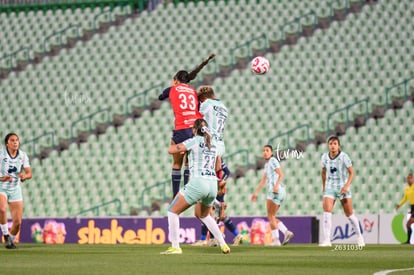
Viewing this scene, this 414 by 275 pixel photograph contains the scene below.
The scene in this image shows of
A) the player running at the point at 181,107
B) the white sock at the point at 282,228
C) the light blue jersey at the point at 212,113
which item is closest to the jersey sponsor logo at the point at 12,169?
the player running at the point at 181,107

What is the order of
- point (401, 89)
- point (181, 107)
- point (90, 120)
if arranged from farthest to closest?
point (90, 120), point (401, 89), point (181, 107)

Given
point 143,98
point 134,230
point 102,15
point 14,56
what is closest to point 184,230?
point 134,230

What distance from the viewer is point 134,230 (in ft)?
74.7

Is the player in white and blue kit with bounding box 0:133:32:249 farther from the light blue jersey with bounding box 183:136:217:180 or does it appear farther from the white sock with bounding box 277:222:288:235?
the white sock with bounding box 277:222:288:235

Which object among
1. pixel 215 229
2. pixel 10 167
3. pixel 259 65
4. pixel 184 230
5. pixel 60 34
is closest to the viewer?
pixel 215 229

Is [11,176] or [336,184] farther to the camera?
[336,184]

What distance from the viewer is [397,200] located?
23.9 metres

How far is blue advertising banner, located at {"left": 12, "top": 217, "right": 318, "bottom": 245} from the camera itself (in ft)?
71.8

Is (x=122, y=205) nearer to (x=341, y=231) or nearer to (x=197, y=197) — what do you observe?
(x=341, y=231)

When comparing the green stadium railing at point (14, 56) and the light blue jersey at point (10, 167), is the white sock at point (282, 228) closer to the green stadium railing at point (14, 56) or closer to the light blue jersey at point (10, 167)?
the light blue jersey at point (10, 167)

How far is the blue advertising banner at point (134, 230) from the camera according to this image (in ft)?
71.8

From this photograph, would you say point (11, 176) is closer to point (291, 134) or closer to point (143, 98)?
point (291, 134)

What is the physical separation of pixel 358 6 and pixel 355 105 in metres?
3.77

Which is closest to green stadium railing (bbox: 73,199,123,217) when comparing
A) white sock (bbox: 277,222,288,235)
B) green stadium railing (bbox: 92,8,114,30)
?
green stadium railing (bbox: 92,8,114,30)
